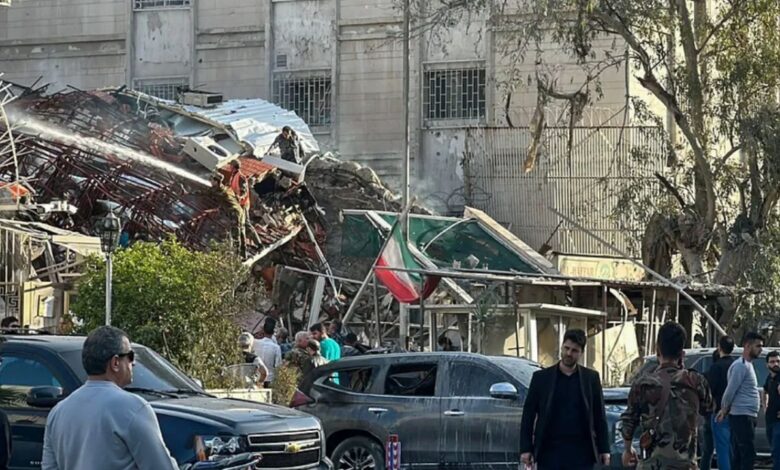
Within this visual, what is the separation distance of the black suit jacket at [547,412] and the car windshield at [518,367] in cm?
499

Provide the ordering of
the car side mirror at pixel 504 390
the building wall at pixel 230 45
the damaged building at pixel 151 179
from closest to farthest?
the car side mirror at pixel 504 390 → the damaged building at pixel 151 179 → the building wall at pixel 230 45

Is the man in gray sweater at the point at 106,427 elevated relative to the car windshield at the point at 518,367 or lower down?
elevated

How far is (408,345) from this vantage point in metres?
26.0

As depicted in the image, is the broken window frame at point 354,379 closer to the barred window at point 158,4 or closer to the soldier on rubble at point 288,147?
the soldier on rubble at point 288,147

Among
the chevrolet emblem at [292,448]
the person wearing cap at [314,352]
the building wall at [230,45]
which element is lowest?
the chevrolet emblem at [292,448]

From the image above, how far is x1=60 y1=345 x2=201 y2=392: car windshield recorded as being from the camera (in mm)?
12891

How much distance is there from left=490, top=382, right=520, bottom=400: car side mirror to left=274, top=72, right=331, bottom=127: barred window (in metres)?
23.7

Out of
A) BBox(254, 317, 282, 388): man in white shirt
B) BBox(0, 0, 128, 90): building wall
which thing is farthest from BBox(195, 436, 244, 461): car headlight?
BBox(0, 0, 128, 90): building wall

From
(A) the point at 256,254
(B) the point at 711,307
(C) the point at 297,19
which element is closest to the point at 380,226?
(A) the point at 256,254

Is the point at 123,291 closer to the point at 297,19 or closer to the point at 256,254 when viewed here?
the point at 256,254

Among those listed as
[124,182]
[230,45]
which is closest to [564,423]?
[124,182]

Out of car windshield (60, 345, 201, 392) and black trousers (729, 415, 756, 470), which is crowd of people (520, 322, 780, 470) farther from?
black trousers (729, 415, 756, 470)

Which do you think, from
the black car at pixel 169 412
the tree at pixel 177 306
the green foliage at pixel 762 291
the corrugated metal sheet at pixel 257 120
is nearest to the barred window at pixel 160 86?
the corrugated metal sheet at pixel 257 120

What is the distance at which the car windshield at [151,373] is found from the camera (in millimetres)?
12891
